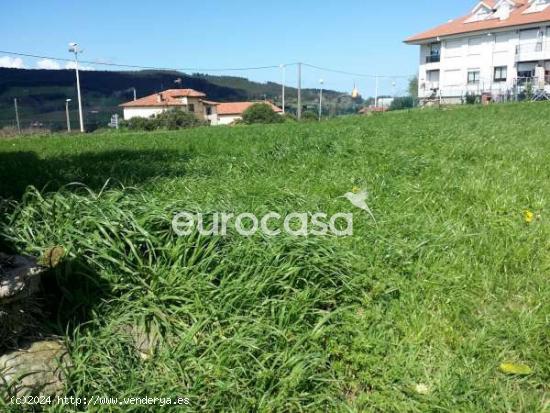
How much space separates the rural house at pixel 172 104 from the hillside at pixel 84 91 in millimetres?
2661

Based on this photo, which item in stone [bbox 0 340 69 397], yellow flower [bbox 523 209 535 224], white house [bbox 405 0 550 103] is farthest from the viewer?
white house [bbox 405 0 550 103]

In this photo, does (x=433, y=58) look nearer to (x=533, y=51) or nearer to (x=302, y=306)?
(x=533, y=51)

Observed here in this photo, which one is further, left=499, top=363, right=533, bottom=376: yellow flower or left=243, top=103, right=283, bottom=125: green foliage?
left=243, top=103, right=283, bottom=125: green foliage

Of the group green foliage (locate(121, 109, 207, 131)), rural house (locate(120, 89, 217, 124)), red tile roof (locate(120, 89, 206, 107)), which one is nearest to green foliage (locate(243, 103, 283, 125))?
green foliage (locate(121, 109, 207, 131))

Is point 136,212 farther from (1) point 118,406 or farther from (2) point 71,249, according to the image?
(1) point 118,406

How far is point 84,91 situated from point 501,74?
210 feet

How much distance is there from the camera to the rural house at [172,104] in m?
74.7

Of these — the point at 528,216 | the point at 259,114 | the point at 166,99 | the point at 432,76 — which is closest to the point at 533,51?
the point at 432,76

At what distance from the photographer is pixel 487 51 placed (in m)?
44.0

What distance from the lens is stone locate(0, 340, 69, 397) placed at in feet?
6.36

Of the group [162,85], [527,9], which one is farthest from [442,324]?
[162,85]

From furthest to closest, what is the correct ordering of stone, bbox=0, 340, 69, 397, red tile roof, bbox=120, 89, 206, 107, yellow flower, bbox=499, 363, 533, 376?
red tile roof, bbox=120, 89, 206, 107
yellow flower, bbox=499, 363, 533, 376
stone, bbox=0, 340, 69, 397

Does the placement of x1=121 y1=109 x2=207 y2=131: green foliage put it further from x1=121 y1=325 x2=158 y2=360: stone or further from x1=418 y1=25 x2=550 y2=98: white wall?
x1=121 y1=325 x2=158 y2=360: stone

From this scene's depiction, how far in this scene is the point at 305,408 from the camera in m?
2.03
